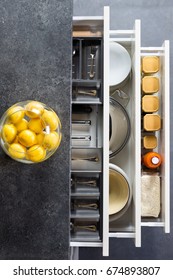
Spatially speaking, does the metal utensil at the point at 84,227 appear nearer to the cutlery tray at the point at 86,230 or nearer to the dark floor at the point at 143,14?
the cutlery tray at the point at 86,230

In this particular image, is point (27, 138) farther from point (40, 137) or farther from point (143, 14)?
point (143, 14)

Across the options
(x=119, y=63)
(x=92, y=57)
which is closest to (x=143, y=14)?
(x=119, y=63)

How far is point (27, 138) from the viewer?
3.51 ft

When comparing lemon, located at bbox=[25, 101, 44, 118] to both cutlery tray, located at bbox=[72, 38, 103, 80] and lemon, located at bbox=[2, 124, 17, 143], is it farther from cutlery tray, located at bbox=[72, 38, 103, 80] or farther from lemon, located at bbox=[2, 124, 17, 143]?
cutlery tray, located at bbox=[72, 38, 103, 80]

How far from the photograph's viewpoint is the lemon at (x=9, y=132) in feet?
3.54

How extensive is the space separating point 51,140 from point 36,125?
7 cm

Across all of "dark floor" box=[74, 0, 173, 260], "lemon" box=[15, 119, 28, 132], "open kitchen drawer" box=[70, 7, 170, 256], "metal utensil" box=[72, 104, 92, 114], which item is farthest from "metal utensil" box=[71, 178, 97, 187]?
"dark floor" box=[74, 0, 173, 260]

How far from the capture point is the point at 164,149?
1540 millimetres

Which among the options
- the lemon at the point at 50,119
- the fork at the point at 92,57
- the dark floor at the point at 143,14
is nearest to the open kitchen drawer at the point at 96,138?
the fork at the point at 92,57

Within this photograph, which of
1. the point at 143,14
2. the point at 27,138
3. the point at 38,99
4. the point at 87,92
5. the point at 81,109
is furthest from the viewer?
the point at 143,14

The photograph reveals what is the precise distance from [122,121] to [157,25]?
2.68 feet

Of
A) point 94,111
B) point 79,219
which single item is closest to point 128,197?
point 79,219

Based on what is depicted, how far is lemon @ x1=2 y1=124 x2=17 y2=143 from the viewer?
3.54 feet

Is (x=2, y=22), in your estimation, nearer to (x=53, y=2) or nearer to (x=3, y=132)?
(x=53, y=2)
